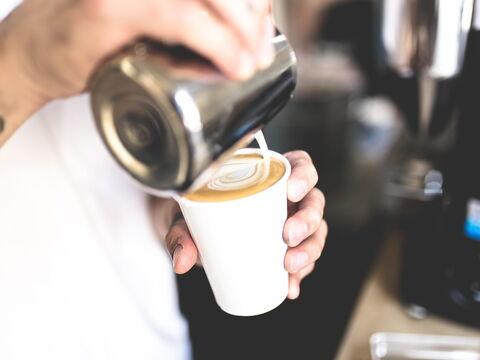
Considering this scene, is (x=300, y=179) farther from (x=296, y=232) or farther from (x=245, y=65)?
(x=245, y=65)

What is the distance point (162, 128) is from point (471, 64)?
56 centimetres

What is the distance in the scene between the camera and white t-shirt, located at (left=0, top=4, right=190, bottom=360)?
55 centimetres

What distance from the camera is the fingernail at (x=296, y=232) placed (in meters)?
0.44

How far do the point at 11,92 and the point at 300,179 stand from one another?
0.78ft

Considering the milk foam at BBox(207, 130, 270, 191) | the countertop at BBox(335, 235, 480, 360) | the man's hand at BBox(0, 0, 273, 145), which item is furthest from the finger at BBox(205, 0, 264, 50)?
the countertop at BBox(335, 235, 480, 360)

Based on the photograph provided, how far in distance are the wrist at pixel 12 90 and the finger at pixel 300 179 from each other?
0.21 m

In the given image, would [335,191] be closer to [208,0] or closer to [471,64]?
[471,64]

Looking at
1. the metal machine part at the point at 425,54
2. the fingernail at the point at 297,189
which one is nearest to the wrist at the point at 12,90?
the fingernail at the point at 297,189

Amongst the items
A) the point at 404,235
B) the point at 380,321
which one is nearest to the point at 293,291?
the point at 380,321

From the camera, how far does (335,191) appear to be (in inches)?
51.5

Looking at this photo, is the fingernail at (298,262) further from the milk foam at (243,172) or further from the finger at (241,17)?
the finger at (241,17)

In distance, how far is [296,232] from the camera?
1.45 feet

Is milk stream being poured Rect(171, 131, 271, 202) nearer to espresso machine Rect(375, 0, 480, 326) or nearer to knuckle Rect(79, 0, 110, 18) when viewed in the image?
knuckle Rect(79, 0, 110, 18)

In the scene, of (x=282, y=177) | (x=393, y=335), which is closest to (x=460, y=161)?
(x=393, y=335)
